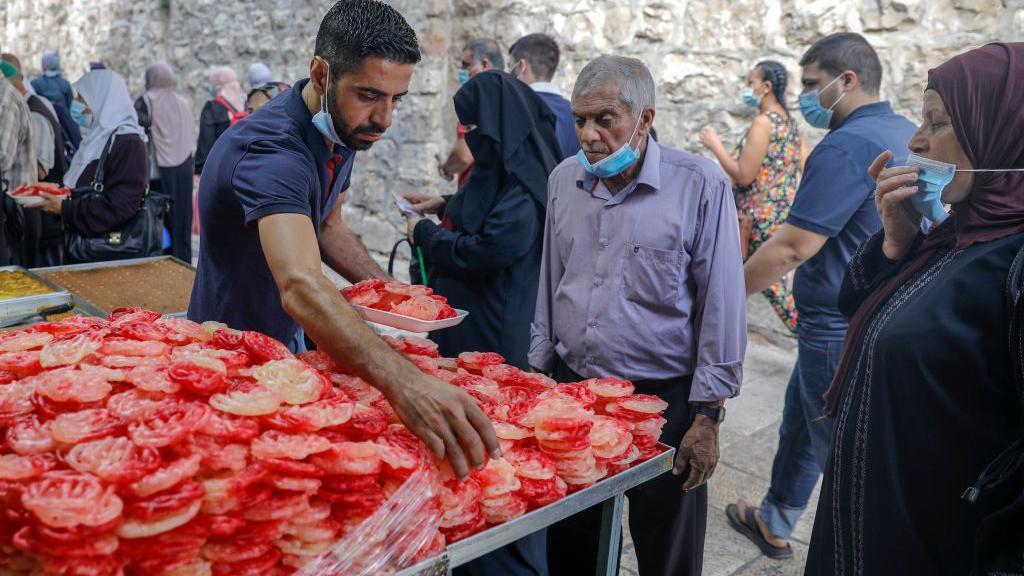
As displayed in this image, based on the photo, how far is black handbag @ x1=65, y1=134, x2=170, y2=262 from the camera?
464 cm

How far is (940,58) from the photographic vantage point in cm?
509

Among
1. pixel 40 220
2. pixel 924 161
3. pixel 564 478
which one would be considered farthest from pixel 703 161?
pixel 40 220

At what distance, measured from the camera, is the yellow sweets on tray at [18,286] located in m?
3.35

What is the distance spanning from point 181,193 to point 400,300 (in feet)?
20.7

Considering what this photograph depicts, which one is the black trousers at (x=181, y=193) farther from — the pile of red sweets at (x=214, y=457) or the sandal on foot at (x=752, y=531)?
the pile of red sweets at (x=214, y=457)

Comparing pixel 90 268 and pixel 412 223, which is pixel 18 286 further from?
pixel 412 223

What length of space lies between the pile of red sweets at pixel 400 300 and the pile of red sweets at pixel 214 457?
345 millimetres

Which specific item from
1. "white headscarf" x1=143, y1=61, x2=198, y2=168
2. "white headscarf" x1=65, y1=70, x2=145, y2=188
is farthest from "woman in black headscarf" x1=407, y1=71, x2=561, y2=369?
"white headscarf" x1=143, y1=61, x2=198, y2=168

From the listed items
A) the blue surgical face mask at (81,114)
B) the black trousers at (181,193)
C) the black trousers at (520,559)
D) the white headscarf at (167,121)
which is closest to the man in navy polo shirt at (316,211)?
the black trousers at (520,559)

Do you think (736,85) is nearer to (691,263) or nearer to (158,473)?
(691,263)

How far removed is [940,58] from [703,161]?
3514 mm

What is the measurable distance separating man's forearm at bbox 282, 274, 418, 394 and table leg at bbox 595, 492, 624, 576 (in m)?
0.71

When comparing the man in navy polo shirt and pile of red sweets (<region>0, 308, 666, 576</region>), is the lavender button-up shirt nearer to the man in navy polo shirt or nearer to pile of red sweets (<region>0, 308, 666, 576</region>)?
pile of red sweets (<region>0, 308, 666, 576</region>)

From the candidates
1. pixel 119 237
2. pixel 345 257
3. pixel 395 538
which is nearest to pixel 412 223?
pixel 345 257
